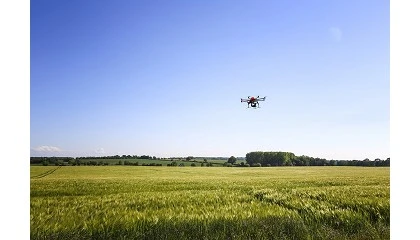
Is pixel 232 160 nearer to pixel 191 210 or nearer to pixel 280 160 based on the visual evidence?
pixel 280 160

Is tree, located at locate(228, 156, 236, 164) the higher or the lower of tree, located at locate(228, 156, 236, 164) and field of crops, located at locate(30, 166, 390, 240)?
the higher

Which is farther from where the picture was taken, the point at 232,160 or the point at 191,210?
the point at 232,160

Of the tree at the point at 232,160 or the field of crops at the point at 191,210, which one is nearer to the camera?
the field of crops at the point at 191,210

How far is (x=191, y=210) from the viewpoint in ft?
19.5

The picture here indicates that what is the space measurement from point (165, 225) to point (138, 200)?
4.56ft

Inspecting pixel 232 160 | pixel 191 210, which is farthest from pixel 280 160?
pixel 191 210

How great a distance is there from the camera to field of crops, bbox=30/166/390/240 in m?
5.21

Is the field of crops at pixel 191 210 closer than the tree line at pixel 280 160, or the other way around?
the field of crops at pixel 191 210

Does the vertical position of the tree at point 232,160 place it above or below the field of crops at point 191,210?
above

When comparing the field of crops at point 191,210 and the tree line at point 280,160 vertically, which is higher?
the tree line at point 280,160

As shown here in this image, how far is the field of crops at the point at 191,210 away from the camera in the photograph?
521 centimetres

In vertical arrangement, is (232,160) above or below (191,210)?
above
